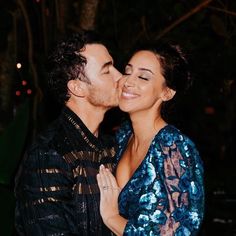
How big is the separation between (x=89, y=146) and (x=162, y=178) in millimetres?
322

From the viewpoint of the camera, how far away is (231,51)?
4691 mm

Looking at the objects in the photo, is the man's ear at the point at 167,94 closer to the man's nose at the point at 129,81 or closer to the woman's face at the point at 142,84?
the woman's face at the point at 142,84

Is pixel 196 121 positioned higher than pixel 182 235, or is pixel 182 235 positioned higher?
pixel 196 121

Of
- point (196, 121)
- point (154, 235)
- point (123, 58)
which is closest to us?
point (154, 235)

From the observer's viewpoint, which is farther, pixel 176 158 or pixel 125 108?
pixel 125 108

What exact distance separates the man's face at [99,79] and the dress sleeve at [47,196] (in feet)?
1.21

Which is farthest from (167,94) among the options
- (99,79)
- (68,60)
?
(68,60)

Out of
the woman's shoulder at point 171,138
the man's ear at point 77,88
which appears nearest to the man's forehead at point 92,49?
the man's ear at point 77,88

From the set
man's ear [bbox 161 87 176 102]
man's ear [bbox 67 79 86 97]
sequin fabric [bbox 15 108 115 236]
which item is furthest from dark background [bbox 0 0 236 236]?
sequin fabric [bbox 15 108 115 236]

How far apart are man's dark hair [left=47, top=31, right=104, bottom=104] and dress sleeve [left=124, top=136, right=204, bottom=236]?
507 millimetres

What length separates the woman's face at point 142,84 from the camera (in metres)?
2.51

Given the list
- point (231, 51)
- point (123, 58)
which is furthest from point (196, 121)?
point (123, 58)

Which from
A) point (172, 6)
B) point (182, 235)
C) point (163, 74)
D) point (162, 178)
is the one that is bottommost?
point (182, 235)

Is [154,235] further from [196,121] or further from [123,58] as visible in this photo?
[196,121]
